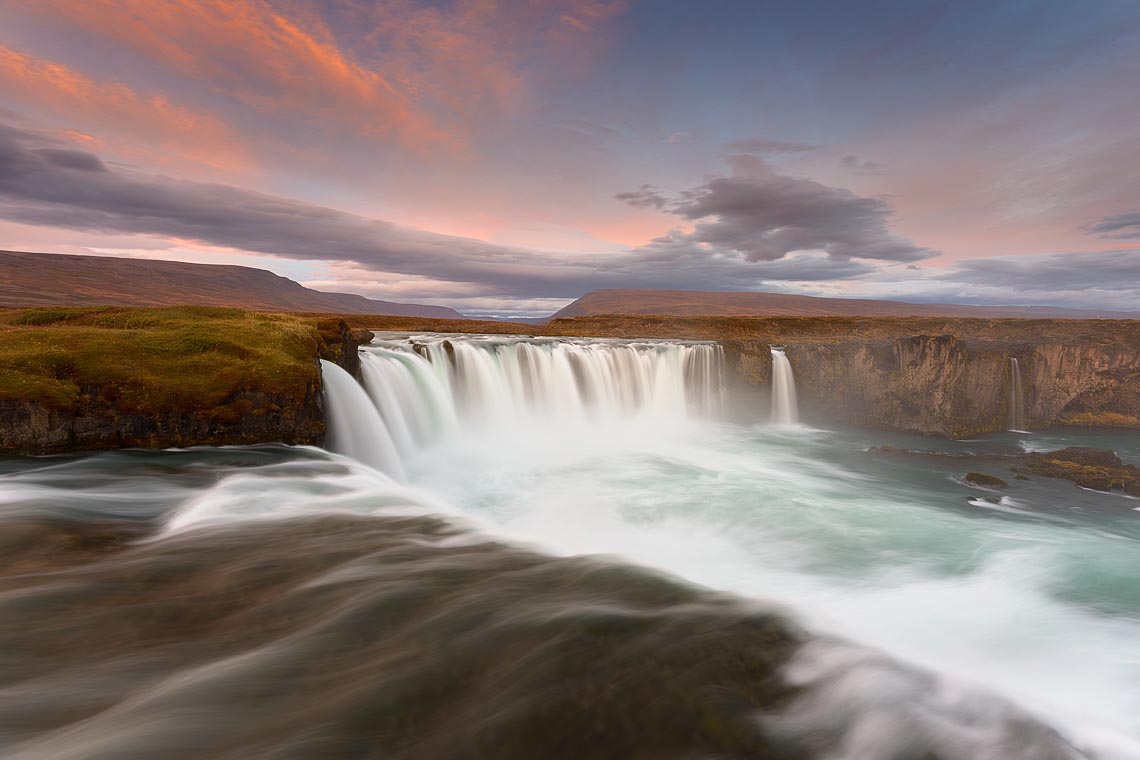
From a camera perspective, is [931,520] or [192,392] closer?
[192,392]

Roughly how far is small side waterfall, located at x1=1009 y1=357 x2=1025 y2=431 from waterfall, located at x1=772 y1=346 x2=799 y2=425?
13512 mm

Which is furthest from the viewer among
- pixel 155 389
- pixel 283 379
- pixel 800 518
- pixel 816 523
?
pixel 800 518

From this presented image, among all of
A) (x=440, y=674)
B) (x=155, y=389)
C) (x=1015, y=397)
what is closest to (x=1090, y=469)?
(x=1015, y=397)

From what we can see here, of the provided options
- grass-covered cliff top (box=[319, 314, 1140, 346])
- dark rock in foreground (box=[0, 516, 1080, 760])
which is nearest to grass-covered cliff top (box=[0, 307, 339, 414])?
dark rock in foreground (box=[0, 516, 1080, 760])

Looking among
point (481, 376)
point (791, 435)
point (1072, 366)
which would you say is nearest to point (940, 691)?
point (481, 376)

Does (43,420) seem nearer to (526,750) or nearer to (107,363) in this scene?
(107,363)

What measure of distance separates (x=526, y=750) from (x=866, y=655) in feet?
9.06

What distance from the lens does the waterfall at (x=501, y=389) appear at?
15.0 metres

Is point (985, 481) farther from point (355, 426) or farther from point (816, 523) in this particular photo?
point (355, 426)

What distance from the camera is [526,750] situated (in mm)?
2949

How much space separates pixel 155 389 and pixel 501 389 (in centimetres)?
1494

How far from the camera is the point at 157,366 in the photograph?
1134cm

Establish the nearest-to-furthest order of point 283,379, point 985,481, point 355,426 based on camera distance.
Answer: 1. point 283,379
2. point 355,426
3. point 985,481

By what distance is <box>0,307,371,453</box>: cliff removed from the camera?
962 centimetres
